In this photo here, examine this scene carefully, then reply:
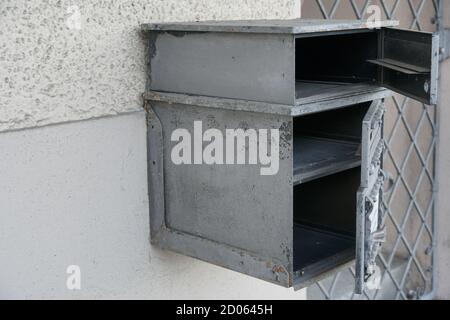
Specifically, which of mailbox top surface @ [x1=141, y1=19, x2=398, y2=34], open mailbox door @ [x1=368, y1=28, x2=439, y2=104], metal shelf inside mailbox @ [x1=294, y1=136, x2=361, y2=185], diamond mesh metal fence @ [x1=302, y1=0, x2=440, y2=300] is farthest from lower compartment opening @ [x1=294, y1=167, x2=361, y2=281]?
diamond mesh metal fence @ [x1=302, y1=0, x2=440, y2=300]

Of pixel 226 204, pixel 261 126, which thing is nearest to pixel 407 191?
pixel 226 204

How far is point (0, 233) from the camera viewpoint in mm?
2016

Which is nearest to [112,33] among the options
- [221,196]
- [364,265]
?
[221,196]

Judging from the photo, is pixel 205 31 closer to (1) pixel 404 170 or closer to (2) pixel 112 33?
(2) pixel 112 33

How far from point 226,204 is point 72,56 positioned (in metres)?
0.63

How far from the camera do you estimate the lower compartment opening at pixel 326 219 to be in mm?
2477

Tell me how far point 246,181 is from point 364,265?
17.1 inches

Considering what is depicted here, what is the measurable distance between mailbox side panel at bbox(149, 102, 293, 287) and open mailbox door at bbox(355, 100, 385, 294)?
22 centimetres

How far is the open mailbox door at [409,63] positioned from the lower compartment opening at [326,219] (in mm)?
400

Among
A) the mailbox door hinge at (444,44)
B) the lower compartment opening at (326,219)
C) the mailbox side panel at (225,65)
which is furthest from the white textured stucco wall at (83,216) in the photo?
the mailbox door hinge at (444,44)

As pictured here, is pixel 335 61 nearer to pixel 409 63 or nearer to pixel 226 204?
pixel 409 63

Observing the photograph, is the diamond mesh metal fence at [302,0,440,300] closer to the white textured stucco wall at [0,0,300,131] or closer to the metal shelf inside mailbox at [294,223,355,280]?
the metal shelf inside mailbox at [294,223,355,280]

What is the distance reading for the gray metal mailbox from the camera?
2.07m

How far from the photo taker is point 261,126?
2.10 meters
